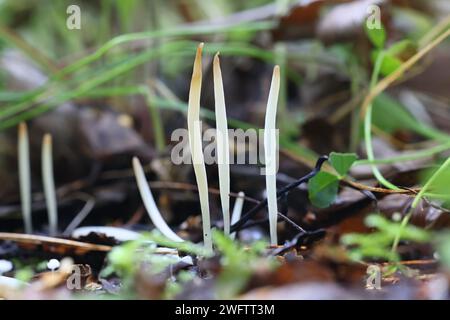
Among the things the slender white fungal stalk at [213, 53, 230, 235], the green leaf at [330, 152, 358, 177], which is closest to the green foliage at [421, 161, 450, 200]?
the green leaf at [330, 152, 358, 177]

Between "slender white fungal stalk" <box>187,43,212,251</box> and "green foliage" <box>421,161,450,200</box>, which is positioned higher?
"slender white fungal stalk" <box>187,43,212,251</box>

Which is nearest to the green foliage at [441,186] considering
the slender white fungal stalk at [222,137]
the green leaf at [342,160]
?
the green leaf at [342,160]

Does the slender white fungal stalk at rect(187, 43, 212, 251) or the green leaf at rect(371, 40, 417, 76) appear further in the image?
the green leaf at rect(371, 40, 417, 76)

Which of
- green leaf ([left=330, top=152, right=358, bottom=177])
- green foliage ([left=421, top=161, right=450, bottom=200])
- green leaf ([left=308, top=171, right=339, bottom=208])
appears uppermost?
green leaf ([left=330, top=152, right=358, bottom=177])

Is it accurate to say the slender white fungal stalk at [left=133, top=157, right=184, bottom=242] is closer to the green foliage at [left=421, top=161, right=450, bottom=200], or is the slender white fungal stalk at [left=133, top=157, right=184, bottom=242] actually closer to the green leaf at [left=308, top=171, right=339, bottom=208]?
the green leaf at [left=308, top=171, right=339, bottom=208]

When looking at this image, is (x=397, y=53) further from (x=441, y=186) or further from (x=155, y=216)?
(x=155, y=216)

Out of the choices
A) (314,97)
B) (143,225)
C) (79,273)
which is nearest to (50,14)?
(314,97)
